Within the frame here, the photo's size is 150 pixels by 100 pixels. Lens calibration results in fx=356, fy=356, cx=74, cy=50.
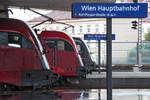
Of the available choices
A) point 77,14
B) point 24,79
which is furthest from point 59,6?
point 77,14

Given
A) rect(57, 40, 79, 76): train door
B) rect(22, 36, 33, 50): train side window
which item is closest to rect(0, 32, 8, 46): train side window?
rect(22, 36, 33, 50): train side window

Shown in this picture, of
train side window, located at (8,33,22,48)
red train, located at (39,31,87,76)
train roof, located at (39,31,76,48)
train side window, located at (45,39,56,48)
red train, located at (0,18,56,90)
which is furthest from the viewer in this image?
train roof, located at (39,31,76,48)

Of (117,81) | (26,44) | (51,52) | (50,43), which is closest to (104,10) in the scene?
(26,44)

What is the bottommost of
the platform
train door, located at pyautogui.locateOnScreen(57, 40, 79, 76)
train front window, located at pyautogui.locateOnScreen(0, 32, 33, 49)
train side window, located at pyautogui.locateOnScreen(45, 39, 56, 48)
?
the platform

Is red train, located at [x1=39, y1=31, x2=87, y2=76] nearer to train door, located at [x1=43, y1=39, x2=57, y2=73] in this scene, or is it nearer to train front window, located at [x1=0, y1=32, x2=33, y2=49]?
train door, located at [x1=43, y1=39, x2=57, y2=73]

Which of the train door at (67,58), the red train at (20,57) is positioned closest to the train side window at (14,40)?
the red train at (20,57)

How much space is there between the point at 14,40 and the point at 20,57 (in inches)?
26.1

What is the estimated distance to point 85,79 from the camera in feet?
61.3

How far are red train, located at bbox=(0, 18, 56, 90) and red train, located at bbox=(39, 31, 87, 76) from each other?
317 centimetres

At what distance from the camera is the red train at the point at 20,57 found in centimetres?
1228

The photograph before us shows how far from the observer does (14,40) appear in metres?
12.9

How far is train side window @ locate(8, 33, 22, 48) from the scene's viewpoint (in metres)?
12.8

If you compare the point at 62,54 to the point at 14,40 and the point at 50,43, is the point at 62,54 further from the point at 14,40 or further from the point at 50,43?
the point at 14,40

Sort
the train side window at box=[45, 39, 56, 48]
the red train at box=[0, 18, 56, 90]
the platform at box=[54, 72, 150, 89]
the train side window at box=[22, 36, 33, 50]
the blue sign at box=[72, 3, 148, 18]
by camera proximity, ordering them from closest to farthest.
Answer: the blue sign at box=[72, 3, 148, 18], the red train at box=[0, 18, 56, 90], the train side window at box=[22, 36, 33, 50], the train side window at box=[45, 39, 56, 48], the platform at box=[54, 72, 150, 89]
